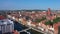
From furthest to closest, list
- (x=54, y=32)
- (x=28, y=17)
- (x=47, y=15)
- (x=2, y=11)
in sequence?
(x=47, y=15) → (x=28, y=17) → (x=54, y=32) → (x=2, y=11)

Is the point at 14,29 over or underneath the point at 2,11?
underneath

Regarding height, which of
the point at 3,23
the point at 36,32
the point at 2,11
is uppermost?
the point at 2,11

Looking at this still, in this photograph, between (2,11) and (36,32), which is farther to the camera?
(36,32)

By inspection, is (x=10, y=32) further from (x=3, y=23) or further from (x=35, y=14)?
(x=35, y=14)

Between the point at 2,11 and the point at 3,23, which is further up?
the point at 2,11

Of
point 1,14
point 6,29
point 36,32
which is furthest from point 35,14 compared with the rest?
point 6,29

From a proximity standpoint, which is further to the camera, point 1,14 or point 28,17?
point 28,17

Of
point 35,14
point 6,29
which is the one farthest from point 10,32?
point 35,14

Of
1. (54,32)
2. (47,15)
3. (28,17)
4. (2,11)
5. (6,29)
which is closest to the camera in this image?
(6,29)

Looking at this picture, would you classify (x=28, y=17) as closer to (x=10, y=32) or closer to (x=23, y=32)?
(x=23, y=32)
